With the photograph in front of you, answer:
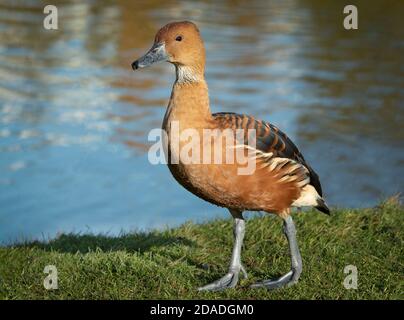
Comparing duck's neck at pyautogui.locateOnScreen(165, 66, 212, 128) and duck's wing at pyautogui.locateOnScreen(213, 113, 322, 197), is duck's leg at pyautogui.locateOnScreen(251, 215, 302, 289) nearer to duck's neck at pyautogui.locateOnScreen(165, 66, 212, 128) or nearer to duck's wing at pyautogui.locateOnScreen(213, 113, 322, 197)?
duck's wing at pyautogui.locateOnScreen(213, 113, 322, 197)

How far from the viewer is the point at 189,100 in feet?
18.8

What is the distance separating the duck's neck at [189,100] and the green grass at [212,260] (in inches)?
55.8

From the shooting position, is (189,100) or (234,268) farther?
(234,268)

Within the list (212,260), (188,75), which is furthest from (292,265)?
(188,75)

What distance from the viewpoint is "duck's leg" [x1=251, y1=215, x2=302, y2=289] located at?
20.6 ft

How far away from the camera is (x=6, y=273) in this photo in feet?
20.9

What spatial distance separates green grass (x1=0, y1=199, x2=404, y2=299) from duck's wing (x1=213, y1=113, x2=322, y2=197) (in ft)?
3.13

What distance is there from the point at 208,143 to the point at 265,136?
63 cm

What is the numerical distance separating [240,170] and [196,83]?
2.42ft

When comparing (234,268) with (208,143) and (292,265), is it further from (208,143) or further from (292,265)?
(208,143)

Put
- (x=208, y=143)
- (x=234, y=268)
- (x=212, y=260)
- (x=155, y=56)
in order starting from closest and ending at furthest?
(x=208, y=143) < (x=155, y=56) < (x=234, y=268) < (x=212, y=260)

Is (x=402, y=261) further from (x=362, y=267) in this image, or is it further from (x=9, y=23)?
(x=9, y=23)

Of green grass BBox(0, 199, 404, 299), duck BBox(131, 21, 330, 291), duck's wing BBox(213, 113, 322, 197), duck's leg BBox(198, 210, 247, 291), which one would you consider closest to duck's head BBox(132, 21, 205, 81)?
duck BBox(131, 21, 330, 291)

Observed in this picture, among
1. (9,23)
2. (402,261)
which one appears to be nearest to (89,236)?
(402,261)
